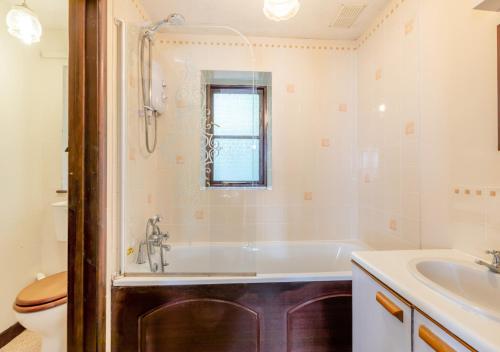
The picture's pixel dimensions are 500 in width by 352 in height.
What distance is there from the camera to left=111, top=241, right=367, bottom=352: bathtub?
1.29 metres

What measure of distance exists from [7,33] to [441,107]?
119 inches

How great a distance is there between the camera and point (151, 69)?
170 cm

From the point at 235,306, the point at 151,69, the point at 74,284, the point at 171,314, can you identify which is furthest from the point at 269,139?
the point at 74,284

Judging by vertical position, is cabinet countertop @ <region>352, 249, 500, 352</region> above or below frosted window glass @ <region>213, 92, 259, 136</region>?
below

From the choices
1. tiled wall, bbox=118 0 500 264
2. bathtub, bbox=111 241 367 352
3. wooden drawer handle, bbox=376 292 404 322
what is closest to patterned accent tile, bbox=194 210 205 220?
tiled wall, bbox=118 0 500 264

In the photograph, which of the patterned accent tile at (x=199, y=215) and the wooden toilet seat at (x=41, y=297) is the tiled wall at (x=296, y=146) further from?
the wooden toilet seat at (x=41, y=297)

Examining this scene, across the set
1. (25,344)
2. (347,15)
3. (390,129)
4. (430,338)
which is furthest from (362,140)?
(25,344)

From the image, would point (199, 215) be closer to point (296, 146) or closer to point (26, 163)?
point (296, 146)

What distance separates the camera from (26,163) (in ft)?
6.28

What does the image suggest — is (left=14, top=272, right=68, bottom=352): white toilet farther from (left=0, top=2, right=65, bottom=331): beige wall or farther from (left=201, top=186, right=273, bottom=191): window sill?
(left=201, top=186, right=273, bottom=191): window sill

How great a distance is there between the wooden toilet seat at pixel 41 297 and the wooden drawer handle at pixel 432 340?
1852mm

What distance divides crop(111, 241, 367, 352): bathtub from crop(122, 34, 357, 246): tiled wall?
2.21 ft

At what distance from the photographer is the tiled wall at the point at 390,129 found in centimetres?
150

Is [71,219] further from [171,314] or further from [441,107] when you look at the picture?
[441,107]
